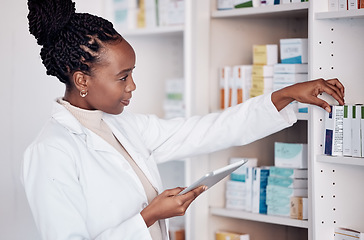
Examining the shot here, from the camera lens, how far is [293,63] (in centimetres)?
213

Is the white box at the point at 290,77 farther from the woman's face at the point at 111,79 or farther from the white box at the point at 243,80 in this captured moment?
the woman's face at the point at 111,79

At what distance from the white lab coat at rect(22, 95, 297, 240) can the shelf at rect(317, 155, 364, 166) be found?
0.17m

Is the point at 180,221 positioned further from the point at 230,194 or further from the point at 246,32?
the point at 246,32

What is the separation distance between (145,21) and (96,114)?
3.54ft

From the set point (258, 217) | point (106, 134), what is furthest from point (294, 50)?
point (106, 134)

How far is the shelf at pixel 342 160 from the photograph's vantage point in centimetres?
174

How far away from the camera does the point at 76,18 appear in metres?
1.66

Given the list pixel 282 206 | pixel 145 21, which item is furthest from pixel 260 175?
pixel 145 21

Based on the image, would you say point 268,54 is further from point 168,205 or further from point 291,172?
point 168,205

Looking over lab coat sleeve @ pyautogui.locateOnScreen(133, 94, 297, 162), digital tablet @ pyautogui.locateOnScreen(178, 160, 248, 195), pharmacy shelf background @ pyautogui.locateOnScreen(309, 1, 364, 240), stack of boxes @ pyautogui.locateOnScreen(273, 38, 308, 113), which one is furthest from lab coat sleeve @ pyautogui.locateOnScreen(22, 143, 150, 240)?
stack of boxes @ pyautogui.locateOnScreen(273, 38, 308, 113)

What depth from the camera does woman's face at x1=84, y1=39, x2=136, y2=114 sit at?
5.41 ft

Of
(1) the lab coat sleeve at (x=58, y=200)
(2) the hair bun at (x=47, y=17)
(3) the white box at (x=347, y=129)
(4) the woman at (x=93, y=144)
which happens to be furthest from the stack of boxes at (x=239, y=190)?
(2) the hair bun at (x=47, y=17)

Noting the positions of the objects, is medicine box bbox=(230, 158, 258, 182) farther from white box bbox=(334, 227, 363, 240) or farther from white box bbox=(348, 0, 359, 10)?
white box bbox=(348, 0, 359, 10)

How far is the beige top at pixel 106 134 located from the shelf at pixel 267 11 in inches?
29.1
